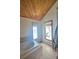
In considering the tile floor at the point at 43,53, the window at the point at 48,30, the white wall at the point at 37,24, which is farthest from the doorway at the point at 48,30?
A: the tile floor at the point at 43,53

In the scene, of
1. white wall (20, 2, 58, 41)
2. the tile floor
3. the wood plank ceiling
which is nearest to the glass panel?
white wall (20, 2, 58, 41)

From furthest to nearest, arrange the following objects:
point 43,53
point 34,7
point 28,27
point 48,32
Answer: point 48,32
point 28,27
point 43,53
point 34,7

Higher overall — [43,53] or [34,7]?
[34,7]

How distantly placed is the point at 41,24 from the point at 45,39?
58cm

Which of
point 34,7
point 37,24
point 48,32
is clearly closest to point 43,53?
point 48,32

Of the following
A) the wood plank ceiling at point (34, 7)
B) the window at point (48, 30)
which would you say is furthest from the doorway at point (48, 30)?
the wood plank ceiling at point (34, 7)

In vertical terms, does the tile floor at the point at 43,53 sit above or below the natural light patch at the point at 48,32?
below

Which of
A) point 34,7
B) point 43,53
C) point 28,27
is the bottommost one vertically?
point 43,53

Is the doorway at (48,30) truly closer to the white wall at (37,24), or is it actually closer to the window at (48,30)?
the window at (48,30)

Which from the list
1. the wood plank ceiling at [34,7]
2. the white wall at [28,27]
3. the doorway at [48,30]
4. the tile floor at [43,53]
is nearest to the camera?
the wood plank ceiling at [34,7]

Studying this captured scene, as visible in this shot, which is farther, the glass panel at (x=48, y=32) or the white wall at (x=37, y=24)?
the glass panel at (x=48, y=32)

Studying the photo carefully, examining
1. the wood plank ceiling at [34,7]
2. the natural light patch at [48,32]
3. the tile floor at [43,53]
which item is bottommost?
the tile floor at [43,53]

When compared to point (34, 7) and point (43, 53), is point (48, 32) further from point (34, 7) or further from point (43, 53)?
point (34, 7)

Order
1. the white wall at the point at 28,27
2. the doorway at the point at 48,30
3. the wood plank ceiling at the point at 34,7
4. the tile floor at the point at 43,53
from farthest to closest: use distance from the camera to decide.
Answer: the doorway at the point at 48,30, the white wall at the point at 28,27, the tile floor at the point at 43,53, the wood plank ceiling at the point at 34,7
